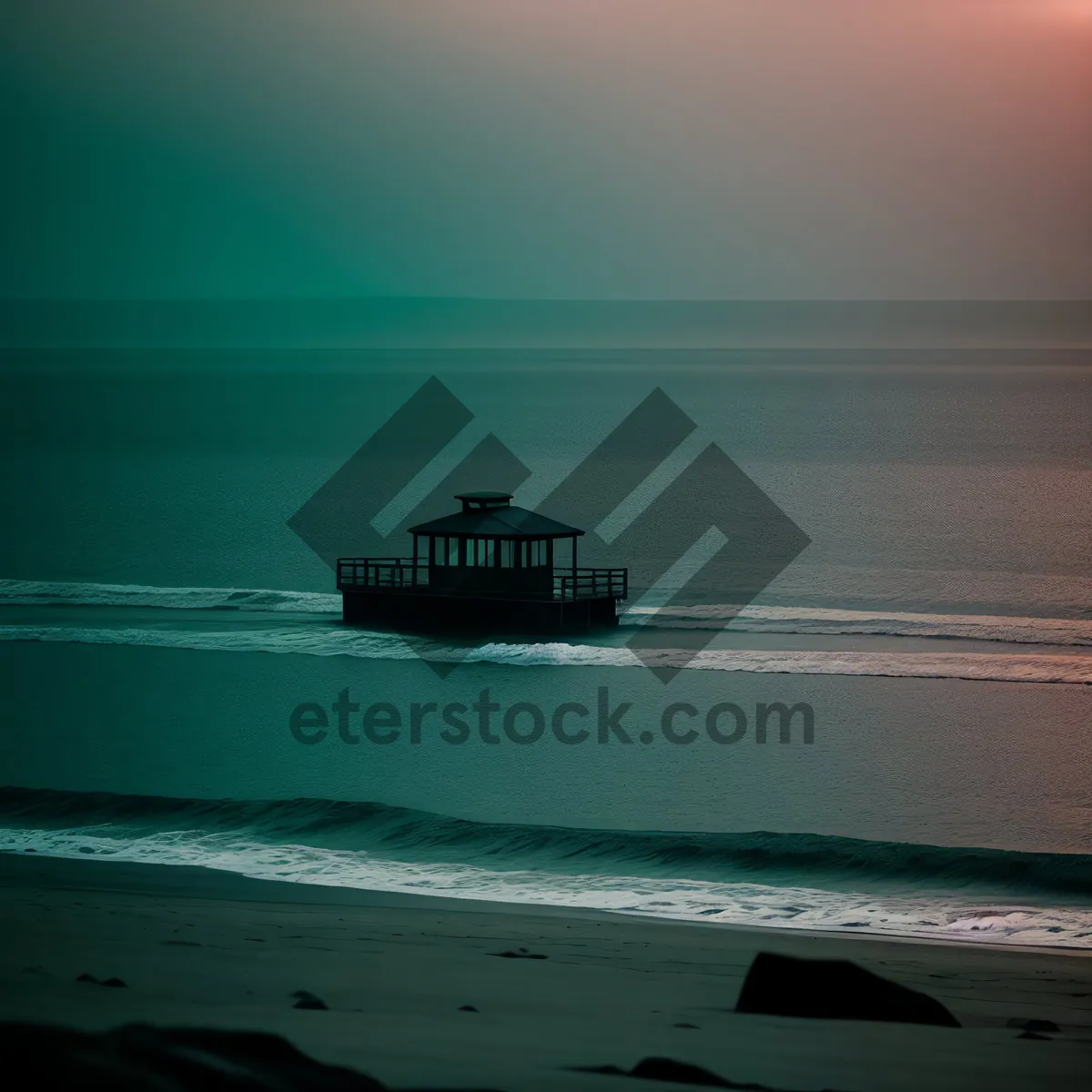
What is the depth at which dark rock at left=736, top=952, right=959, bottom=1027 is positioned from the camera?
11.3 meters

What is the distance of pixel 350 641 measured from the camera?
35.6m

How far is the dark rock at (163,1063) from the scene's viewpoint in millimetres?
8555

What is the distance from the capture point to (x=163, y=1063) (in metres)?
8.87

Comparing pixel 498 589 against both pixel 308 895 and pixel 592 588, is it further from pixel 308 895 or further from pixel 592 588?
pixel 308 895

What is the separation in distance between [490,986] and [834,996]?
2.85 meters

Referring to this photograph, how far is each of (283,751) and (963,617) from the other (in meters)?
20.5

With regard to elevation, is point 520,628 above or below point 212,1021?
above

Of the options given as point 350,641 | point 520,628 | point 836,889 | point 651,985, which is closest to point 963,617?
point 520,628

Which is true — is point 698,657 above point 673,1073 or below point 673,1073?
above

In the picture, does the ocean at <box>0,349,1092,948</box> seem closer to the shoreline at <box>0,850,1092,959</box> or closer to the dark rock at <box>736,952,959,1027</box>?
the shoreline at <box>0,850,1092,959</box>

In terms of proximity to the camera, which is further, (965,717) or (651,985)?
(965,717)

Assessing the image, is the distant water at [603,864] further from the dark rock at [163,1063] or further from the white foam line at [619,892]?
the dark rock at [163,1063]

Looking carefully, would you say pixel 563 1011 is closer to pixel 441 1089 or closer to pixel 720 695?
pixel 441 1089

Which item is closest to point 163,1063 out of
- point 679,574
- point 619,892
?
point 619,892
